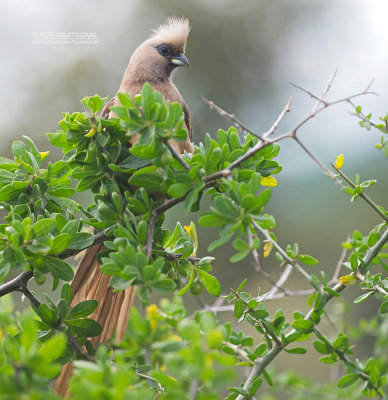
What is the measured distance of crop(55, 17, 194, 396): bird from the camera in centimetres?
187

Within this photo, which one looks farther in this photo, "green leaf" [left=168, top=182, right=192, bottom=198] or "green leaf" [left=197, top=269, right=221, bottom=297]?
"green leaf" [left=197, top=269, right=221, bottom=297]

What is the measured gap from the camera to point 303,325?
4.70ft

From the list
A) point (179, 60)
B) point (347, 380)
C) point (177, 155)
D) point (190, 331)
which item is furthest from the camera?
point (179, 60)

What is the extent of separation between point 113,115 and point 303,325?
4.41ft

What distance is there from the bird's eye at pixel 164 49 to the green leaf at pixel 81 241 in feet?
7.52

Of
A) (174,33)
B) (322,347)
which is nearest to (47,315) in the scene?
(322,347)

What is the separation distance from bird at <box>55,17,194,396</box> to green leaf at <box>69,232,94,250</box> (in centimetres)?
44

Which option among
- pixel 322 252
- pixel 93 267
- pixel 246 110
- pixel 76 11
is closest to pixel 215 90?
pixel 246 110

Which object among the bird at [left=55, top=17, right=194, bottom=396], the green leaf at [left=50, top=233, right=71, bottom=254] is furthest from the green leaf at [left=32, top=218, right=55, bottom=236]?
the bird at [left=55, top=17, right=194, bottom=396]

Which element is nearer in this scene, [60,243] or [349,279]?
[60,243]

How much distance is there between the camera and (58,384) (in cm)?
167

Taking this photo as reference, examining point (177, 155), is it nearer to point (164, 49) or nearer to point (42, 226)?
point (42, 226)

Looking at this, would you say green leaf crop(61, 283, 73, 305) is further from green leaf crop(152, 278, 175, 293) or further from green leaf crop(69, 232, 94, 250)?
green leaf crop(152, 278, 175, 293)

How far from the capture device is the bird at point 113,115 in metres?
1.87
